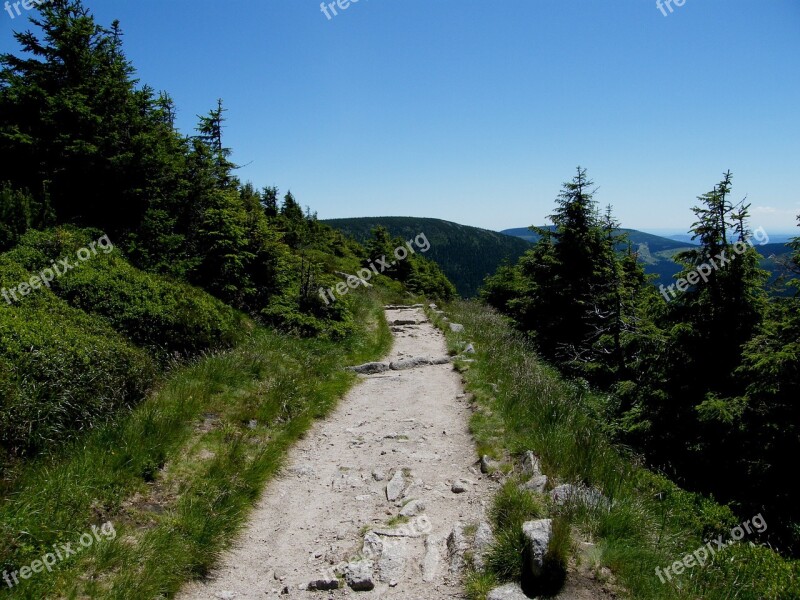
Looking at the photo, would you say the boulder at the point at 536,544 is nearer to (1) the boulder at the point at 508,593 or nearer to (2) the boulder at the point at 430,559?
(1) the boulder at the point at 508,593

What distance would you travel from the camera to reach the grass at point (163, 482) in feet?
12.4

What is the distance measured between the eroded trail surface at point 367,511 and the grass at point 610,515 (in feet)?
1.59

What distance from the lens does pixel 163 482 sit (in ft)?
17.4

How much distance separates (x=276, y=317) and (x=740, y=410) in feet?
35.3

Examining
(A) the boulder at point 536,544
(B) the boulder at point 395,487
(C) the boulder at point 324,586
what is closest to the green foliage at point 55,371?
(C) the boulder at point 324,586

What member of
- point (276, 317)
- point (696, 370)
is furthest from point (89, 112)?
point (696, 370)

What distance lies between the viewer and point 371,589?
411 centimetres

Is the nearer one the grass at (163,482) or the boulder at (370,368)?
the grass at (163,482)
